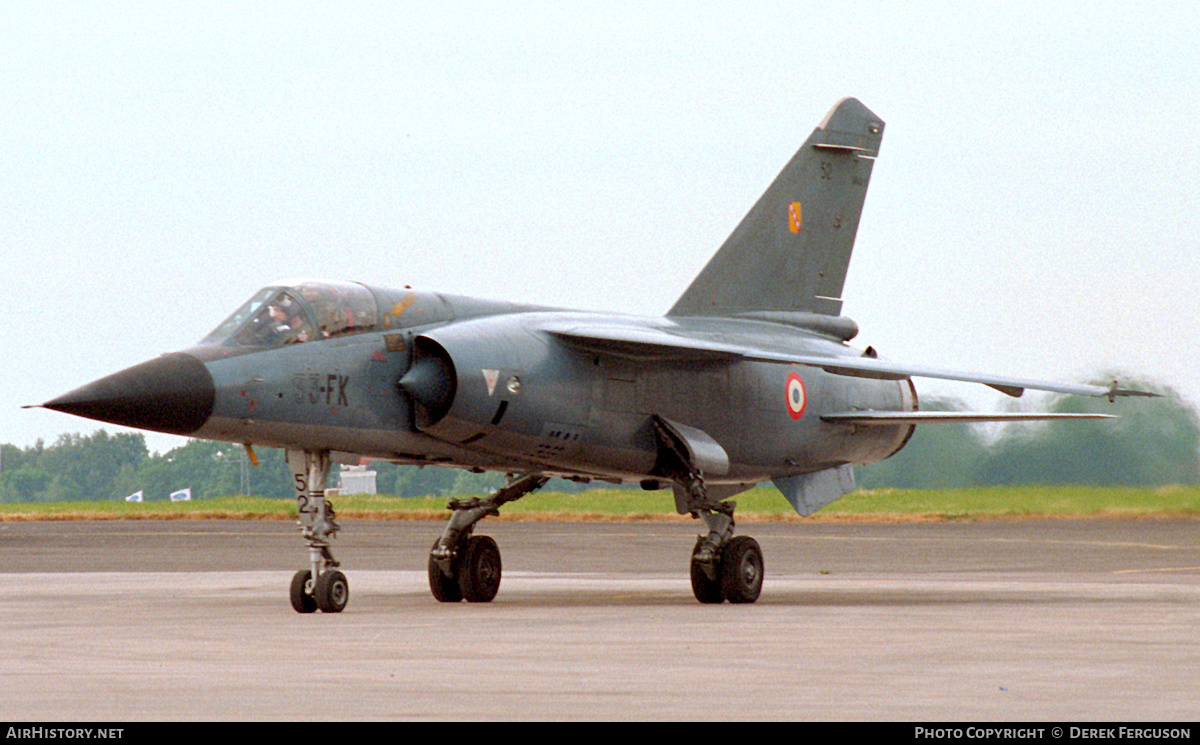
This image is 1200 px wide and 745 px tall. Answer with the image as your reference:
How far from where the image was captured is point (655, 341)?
652 inches

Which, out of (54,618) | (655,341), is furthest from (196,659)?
(655,341)

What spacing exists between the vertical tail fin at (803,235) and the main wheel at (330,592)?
637 cm

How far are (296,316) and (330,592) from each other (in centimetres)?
243

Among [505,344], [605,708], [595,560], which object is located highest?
[505,344]

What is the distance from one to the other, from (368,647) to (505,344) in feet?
17.3

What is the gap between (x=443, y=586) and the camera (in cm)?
1766

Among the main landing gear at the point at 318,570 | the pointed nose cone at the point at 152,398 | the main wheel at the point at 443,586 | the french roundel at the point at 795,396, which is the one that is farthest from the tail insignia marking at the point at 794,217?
the pointed nose cone at the point at 152,398

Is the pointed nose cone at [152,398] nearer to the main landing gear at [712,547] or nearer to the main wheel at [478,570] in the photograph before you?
the main wheel at [478,570]

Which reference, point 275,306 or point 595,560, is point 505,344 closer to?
point 275,306

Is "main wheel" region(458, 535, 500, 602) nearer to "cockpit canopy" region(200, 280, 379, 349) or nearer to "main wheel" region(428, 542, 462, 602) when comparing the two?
"main wheel" region(428, 542, 462, 602)

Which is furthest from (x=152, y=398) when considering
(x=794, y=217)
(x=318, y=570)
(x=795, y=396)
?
(x=794, y=217)

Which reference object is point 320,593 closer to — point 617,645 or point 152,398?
point 152,398

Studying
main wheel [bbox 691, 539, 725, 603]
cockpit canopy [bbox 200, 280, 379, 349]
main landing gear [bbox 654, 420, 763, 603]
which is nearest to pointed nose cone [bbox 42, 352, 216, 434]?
cockpit canopy [bbox 200, 280, 379, 349]
